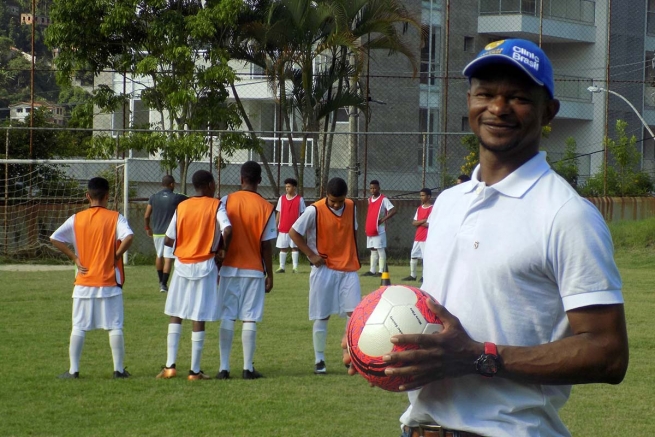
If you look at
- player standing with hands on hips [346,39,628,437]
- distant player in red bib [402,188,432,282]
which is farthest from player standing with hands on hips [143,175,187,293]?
player standing with hands on hips [346,39,628,437]

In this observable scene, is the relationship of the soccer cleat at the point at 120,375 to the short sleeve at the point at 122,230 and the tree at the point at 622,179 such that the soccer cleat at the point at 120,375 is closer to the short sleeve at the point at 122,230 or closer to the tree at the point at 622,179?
the short sleeve at the point at 122,230

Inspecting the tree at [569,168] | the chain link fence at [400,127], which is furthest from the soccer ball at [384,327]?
the tree at [569,168]

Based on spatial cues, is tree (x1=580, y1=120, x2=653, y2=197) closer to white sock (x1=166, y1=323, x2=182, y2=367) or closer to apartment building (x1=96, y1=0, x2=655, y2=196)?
apartment building (x1=96, y1=0, x2=655, y2=196)

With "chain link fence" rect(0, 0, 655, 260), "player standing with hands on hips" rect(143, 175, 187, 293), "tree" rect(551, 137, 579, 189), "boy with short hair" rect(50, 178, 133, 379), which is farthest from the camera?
"tree" rect(551, 137, 579, 189)

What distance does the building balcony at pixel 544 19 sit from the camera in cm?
3534

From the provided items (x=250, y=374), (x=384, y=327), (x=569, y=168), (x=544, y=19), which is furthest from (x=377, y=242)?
(x=384, y=327)

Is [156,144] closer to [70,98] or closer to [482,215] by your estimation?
[482,215]

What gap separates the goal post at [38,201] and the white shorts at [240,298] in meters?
12.0

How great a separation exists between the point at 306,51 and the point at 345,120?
854 cm

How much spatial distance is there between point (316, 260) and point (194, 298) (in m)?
1.56

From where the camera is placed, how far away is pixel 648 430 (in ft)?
25.6

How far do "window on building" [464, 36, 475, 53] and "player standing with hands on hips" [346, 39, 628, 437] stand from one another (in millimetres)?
32539

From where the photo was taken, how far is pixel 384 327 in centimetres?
297

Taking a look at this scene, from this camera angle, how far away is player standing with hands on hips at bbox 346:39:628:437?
2.63m
